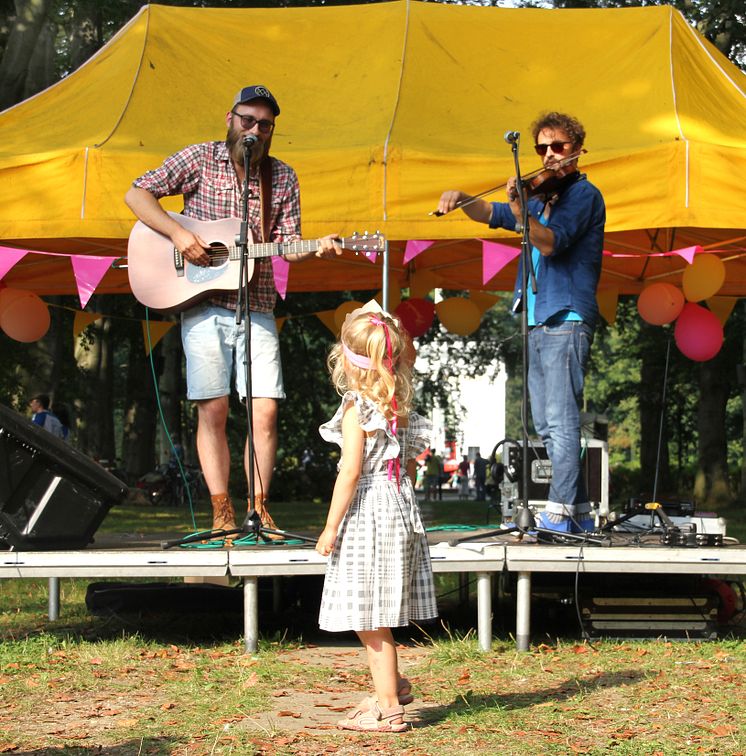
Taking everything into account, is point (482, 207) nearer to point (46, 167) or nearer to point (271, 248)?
point (271, 248)

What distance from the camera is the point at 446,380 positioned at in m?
35.4

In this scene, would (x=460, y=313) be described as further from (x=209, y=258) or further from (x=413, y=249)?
(x=209, y=258)

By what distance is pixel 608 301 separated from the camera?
974 centimetres

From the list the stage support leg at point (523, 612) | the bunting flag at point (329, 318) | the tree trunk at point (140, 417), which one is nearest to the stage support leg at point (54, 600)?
the stage support leg at point (523, 612)

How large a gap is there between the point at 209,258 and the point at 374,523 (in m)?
2.17

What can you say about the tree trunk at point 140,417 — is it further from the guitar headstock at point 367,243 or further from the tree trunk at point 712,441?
the guitar headstock at point 367,243

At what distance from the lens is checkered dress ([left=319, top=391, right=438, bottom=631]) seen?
380 centimetres

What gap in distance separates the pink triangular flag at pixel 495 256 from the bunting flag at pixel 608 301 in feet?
7.25

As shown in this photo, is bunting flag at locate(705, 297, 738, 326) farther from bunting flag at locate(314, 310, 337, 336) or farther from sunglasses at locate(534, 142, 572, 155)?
sunglasses at locate(534, 142, 572, 155)

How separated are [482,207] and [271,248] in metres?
0.97

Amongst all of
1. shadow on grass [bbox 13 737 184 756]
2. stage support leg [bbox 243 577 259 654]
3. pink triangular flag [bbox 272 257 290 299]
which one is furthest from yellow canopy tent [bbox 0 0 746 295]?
shadow on grass [bbox 13 737 184 756]

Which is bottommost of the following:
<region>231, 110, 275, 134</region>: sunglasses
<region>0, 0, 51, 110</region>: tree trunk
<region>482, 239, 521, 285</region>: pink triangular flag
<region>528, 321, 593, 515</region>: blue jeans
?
<region>528, 321, 593, 515</region>: blue jeans

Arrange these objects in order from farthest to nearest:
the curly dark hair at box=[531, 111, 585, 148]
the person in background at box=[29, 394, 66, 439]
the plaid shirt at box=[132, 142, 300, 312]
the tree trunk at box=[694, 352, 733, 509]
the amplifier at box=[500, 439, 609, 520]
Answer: the tree trunk at box=[694, 352, 733, 509] → the person in background at box=[29, 394, 66, 439] → the amplifier at box=[500, 439, 609, 520] → the plaid shirt at box=[132, 142, 300, 312] → the curly dark hair at box=[531, 111, 585, 148]

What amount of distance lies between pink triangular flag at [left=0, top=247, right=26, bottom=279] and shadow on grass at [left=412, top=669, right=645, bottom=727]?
418 cm
